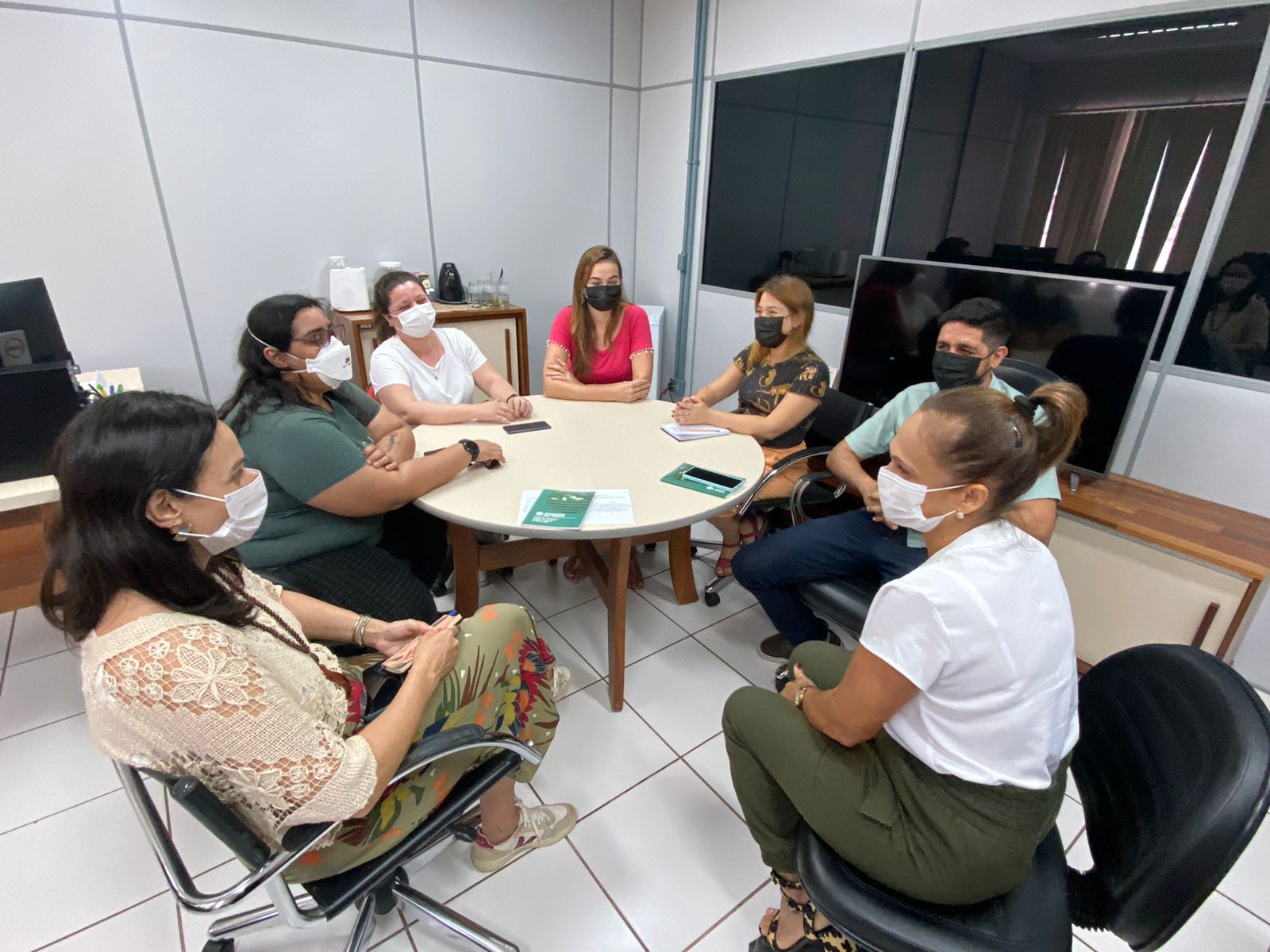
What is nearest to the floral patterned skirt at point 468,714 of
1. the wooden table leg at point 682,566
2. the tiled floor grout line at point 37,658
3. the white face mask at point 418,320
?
the wooden table leg at point 682,566

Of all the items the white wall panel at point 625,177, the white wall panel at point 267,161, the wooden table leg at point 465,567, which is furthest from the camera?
the white wall panel at point 625,177

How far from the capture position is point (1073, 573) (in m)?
2.14

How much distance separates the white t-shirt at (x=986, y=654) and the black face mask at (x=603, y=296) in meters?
2.03

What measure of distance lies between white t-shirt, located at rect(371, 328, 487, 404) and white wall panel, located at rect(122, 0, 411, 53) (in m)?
2.00

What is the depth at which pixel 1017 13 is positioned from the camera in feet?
8.36

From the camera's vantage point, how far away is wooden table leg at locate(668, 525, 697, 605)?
2467 millimetres

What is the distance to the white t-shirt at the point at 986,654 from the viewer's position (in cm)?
95

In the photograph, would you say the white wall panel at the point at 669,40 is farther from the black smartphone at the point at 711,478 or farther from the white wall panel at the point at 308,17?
the black smartphone at the point at 711,478

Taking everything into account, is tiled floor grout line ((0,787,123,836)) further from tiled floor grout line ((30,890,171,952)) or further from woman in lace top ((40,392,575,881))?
woman in lace top ((40,392,575,881))

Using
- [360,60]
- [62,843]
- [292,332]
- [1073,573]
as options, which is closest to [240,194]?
[360,60]

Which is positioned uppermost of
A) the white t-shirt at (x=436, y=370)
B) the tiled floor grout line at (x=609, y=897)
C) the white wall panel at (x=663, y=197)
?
the white wall panel at (x=663, y=197)

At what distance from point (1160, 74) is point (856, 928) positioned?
2.96 m

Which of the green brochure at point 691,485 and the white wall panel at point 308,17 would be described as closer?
the green brochure at point 691,485

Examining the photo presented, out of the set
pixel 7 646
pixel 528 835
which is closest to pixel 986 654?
pixel 528 835
